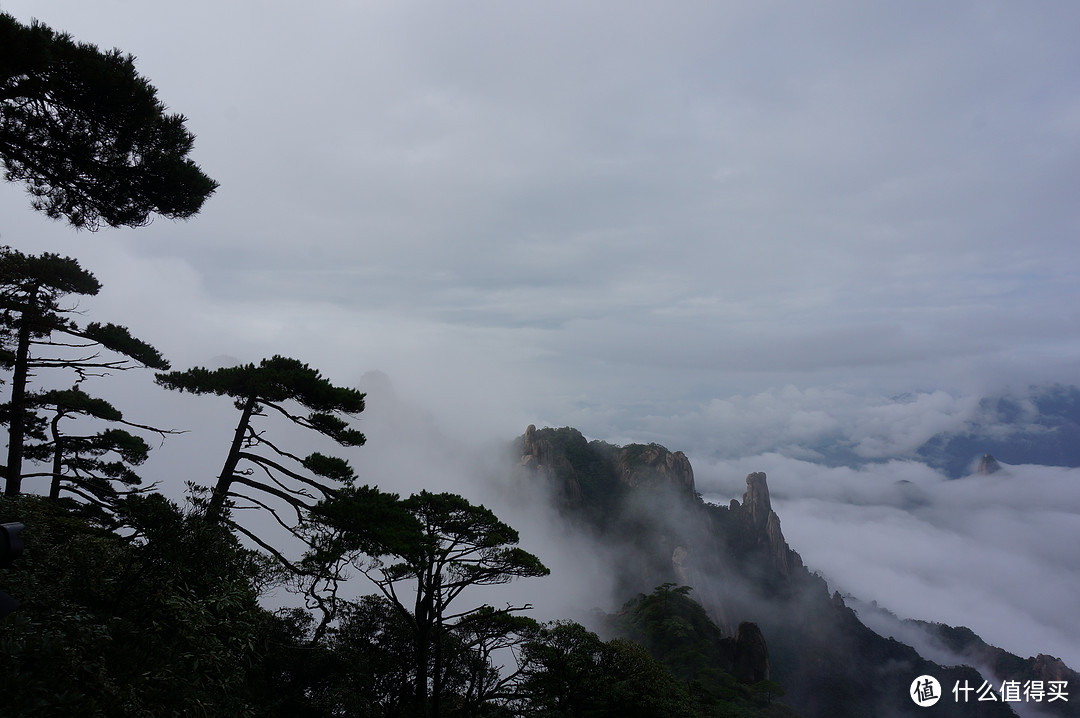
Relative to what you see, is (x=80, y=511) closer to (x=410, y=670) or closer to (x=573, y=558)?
(x=410, y=670)

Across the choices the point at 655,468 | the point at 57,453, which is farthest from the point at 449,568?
the point at 655,468

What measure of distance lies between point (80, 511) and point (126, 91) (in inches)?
456

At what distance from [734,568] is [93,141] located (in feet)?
340

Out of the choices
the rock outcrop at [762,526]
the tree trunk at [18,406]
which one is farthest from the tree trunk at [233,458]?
the rock outcrop at [762,526]

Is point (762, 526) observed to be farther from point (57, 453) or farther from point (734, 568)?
point (57, 453)

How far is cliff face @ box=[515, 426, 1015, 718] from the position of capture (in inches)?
2790

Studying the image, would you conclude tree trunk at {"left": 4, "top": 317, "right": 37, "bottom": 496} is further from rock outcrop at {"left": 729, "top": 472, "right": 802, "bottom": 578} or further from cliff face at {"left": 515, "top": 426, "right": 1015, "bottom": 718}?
rock outcrop at {"left": 729, "top": 472, "right": 802, "bottom": 578}

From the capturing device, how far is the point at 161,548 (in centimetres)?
694

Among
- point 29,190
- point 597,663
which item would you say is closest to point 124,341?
point 29,190

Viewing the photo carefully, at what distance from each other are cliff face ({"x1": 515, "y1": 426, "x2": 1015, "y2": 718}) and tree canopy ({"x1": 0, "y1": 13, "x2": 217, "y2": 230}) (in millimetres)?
73630

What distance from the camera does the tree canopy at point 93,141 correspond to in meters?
6.42

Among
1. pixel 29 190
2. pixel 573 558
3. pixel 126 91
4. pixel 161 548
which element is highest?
pixel 126 91

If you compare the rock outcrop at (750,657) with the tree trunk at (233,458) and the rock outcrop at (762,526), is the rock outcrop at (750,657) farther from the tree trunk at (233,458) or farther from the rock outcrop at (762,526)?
the tree trunk at (233,458)

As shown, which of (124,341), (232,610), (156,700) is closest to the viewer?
(156,700)
